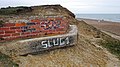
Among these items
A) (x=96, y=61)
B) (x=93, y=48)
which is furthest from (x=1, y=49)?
(x=93, y=48)

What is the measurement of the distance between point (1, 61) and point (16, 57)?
1.30ft

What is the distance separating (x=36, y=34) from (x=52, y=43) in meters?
0.42

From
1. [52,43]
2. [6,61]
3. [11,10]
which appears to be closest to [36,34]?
[52,43]

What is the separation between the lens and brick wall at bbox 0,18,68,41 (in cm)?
570

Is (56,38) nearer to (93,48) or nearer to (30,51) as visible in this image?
(30,51)

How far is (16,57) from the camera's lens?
218 inches

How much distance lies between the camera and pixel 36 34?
627cm

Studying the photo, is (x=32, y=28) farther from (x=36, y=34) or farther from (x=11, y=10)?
(x=11, y=10)

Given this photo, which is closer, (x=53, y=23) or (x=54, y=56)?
(x=54, y=56)

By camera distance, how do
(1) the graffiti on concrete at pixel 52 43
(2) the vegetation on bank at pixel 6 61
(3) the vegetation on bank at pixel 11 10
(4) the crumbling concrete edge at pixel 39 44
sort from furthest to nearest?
(3) the vegetation on bank at pixel 11 10 < (1) the graffiti on concrete at pixel 52 43 < (4) the crumbling concrete edge at pixel 39 44 < (2) the vegetation on bank at pixel 6 61

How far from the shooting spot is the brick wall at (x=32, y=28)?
5695 mm

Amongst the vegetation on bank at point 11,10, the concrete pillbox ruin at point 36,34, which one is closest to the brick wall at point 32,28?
the concrete pillbox ruin at point 36,34

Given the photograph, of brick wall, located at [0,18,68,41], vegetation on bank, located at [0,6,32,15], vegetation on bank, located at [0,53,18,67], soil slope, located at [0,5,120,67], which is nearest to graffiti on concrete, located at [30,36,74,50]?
soil slope, located at [0,5,120,67]

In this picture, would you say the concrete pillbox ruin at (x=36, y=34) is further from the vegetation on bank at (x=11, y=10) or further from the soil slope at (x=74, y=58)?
the vegetation on bank at (x=11, y=10)
